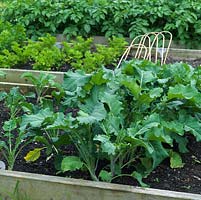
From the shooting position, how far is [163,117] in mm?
3820

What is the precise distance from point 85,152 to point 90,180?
20 cm

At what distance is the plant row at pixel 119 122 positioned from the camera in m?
3.40

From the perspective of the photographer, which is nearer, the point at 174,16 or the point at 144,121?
the point at 144,121

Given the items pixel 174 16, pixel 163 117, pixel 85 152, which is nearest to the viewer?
pixel 85 152

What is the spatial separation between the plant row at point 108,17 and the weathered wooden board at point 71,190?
3.83m

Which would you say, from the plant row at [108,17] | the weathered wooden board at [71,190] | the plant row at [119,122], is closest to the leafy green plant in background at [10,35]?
the plant row at [108,17]

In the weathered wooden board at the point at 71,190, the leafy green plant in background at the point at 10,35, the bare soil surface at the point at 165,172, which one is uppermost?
the leafy green plant in background at the point at 10,35

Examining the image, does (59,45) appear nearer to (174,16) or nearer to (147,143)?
(174,16)

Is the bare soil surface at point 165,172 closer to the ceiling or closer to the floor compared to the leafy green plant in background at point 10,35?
closer to the floor

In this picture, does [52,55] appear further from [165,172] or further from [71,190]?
[71,190]

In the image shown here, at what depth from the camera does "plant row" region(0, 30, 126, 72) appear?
5848 millimetres

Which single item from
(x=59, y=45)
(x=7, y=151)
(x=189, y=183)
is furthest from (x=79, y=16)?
(x=189, y=183)

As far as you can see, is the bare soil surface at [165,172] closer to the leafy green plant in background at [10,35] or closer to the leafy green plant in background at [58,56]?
the leafy green plant in background at [58,56]

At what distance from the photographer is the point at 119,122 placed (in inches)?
136
